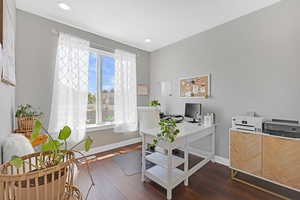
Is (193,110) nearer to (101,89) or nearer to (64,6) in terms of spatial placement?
(101,89)

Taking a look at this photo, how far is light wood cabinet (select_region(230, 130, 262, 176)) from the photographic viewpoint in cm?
184

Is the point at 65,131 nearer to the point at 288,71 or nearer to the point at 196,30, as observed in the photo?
the point at 288,71

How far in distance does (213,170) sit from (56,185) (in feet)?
7.95

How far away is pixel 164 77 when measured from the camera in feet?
12.0

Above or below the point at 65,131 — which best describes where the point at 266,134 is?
below

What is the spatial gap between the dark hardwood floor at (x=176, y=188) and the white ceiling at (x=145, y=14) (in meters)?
2.65

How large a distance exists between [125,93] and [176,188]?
2.28m

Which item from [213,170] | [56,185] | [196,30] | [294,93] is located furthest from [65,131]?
[196,30]

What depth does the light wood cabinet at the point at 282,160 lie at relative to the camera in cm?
156

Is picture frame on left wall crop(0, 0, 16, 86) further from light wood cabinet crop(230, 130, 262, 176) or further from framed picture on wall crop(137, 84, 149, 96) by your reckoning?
light wood cabinet crop(230, 130, 262, 176)

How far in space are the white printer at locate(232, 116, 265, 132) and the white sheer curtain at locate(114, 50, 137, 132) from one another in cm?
229

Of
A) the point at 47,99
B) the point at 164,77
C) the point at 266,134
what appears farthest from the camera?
the point at 164,77

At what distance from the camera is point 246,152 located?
194 centimetres

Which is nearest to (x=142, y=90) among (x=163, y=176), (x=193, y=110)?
(x=193, y=110)
